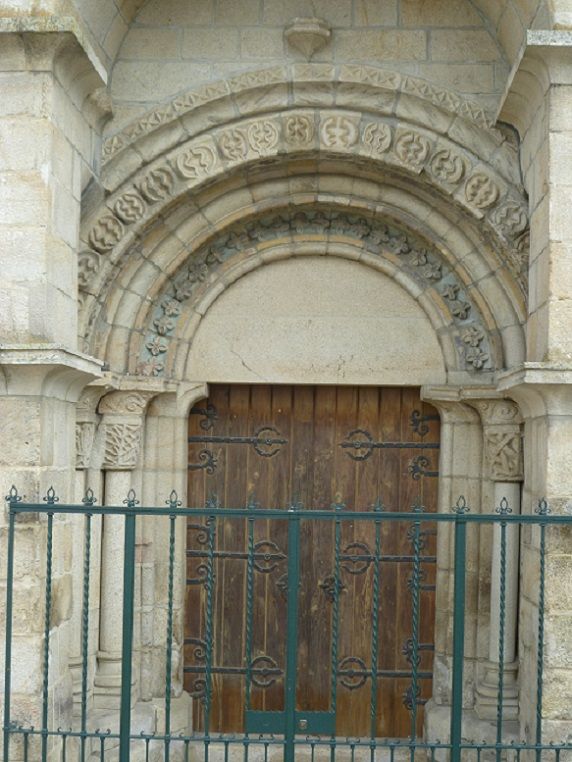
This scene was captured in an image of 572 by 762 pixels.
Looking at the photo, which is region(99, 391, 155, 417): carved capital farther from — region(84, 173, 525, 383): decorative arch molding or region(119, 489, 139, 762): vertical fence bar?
region(119, 489, 139, 762): vertical fence bar

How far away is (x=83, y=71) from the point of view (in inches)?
175

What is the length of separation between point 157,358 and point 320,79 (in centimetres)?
173

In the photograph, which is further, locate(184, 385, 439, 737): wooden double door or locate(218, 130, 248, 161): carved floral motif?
locate(184, 385, 439, 737): wooden double door

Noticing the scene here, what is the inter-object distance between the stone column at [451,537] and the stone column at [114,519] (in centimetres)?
160

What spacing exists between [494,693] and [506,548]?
76cm

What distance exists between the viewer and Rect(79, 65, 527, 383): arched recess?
16.2 feet

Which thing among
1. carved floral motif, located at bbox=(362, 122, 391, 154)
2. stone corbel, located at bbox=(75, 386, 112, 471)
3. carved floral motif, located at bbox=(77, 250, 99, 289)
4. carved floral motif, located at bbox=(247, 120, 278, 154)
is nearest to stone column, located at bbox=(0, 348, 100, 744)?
stone corbel, located at bbox=(75, 386, 112, 471)

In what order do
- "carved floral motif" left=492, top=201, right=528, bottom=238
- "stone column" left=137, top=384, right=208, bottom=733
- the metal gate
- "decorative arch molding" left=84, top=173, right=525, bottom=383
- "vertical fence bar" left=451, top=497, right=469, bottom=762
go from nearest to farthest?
"vertical fence bar" left=451, top=497, right=469, bottom=762 < "carved floral motif" left=492, top=201, right=528, bottom=238 < "decorative arch molding" left=84, top=173, right=525, bottom=383 < "stone column" left=137, top=384, right=208, bottom=733 < the metal gate

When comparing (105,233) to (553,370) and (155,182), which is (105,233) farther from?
(553,370)

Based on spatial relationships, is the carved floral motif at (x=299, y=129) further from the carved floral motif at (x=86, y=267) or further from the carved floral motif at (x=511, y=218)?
the carved floral motif at (x=86, y=267)

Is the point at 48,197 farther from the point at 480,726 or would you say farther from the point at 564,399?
the point at 480,726

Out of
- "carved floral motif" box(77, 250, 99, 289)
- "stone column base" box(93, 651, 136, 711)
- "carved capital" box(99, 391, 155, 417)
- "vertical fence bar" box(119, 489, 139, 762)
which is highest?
"carved floral motif" box(77, 250, 99, 289)

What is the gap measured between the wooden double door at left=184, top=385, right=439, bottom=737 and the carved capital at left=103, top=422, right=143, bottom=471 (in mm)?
428

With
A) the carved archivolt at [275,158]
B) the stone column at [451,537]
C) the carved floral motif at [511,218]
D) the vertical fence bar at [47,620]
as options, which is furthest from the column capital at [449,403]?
the vertical fence bar at [47,620]
